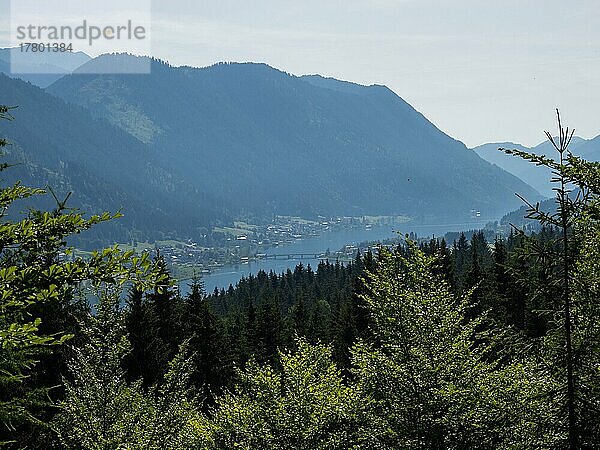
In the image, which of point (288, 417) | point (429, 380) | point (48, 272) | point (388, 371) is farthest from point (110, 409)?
point (48, 272)

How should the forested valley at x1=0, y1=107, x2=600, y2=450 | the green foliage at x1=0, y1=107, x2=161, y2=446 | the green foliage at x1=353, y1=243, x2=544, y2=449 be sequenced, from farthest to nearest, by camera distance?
1. the green foliage at x1=353, y1=243, x2=544, y2=449
2. the forested valley at x1=0, y1=107, x2=600, y2=450
3. the green foliage at x1=0, y1=107, x2=161, y2=446

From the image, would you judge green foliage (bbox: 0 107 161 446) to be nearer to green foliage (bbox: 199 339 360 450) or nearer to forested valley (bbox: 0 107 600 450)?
forested valley (bbox: 0 107 600 450)

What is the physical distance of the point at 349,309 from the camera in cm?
4534

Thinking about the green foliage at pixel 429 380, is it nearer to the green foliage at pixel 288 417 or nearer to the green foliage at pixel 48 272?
the green foliage at pixel 288 417

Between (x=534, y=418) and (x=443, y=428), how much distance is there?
9.63 feet

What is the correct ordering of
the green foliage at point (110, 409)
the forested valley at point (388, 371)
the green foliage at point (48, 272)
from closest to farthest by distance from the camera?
the green foliage at point (48, 272)
the forested valley at point (388, 371)
the green foliage at point (110, 409)

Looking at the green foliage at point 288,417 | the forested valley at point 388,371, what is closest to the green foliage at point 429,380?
the forested valley at point 388,371

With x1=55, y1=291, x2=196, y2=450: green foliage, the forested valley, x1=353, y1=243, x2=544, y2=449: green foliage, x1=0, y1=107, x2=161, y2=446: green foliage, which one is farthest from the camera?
x1=55, y1=291, x2=196, y2=450: green foliage

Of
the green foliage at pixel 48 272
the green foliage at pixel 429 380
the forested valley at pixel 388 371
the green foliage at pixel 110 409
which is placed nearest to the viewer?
the green foliage at pixel 48 272

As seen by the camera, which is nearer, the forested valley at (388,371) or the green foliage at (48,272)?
the green foliage at (48,272)

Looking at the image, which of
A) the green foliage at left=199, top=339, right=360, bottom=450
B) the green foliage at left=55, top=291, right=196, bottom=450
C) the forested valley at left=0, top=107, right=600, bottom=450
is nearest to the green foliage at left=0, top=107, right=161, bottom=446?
the forested valley at left=0, top=107, right=600, bottom=450

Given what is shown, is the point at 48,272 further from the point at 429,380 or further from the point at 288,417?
the point at 288,417

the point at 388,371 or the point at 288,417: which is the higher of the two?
the point at 388,371

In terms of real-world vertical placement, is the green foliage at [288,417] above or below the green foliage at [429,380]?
below
